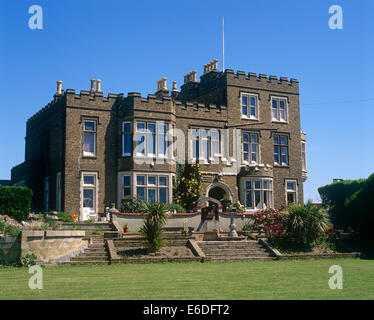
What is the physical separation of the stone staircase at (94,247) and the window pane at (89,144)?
677 cm

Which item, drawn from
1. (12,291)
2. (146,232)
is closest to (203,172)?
(146,232)

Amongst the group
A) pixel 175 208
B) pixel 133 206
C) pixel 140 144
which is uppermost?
pixel 140 144

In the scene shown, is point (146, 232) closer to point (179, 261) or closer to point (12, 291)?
point (179, 261)

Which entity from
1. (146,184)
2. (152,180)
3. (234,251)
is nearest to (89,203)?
(146,184)

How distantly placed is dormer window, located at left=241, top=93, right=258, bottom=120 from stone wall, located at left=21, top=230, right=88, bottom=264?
1782 centimetres

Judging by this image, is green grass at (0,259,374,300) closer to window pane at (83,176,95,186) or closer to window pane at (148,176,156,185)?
window pane at (83,176,95,186)

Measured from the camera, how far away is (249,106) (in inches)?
1309

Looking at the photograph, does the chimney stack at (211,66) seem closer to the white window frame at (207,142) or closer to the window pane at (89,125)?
the white window frame at (207,142)

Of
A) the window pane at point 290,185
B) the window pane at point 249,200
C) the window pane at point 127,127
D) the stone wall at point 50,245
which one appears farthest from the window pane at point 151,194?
the window pane at point 290,185

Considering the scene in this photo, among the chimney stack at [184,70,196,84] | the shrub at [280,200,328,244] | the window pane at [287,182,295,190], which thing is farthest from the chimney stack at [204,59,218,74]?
the shrub at [280,200,328,244]

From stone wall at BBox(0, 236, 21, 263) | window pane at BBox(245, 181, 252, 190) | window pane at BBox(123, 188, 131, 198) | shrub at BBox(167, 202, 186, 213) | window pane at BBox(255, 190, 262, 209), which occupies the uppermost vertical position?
window pane at BBox(245, 181, 252, 190)

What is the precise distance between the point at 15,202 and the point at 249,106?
1707cm

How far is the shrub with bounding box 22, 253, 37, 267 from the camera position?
55.5ft

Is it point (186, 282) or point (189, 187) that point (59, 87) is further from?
point (186, 282)
